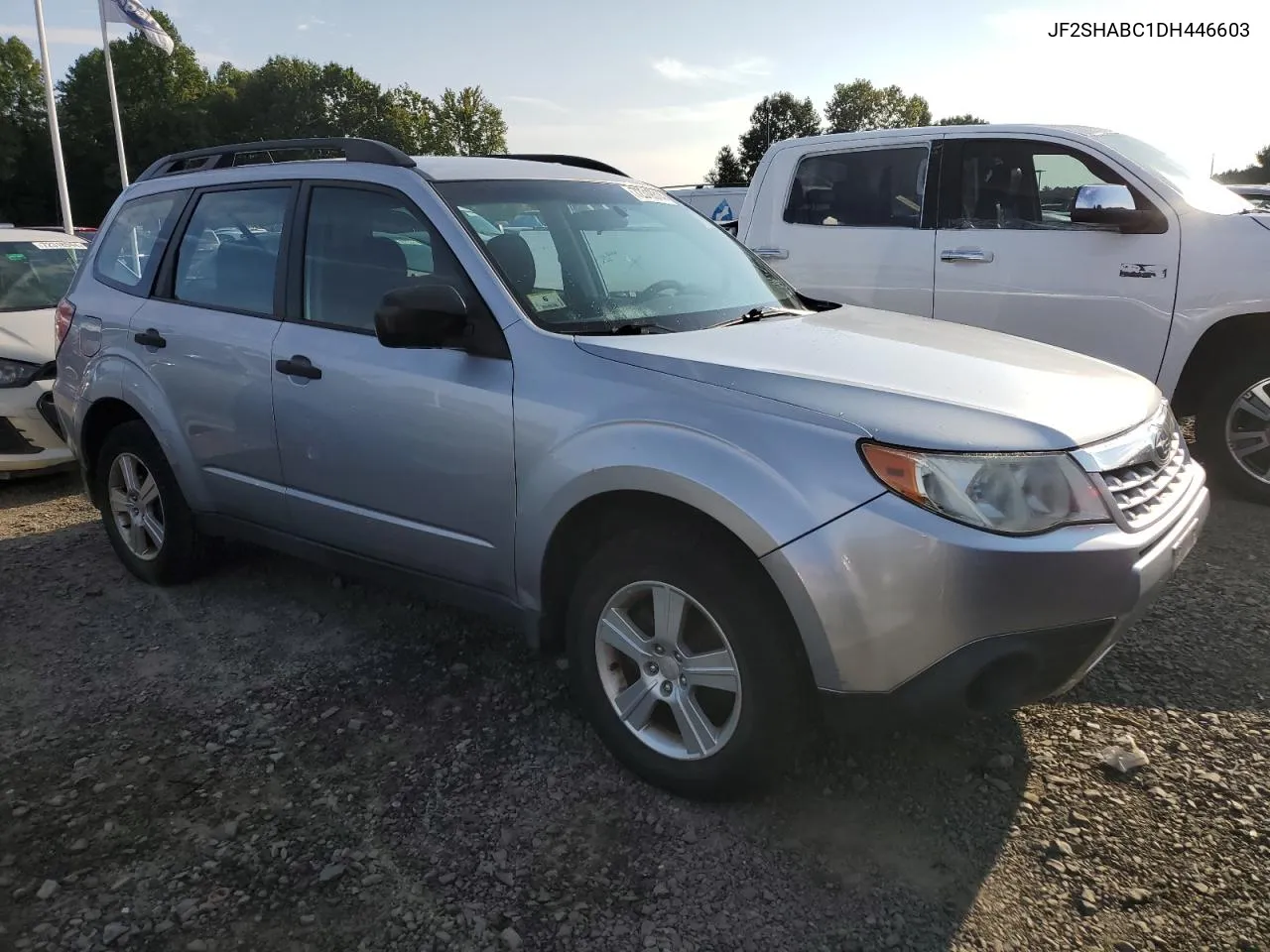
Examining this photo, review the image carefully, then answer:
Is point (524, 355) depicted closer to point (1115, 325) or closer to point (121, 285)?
point (121, 285)

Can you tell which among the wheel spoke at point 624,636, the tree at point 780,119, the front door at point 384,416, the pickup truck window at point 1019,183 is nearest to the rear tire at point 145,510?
the front door at point 384,416

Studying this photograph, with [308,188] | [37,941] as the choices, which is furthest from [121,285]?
[37,941]

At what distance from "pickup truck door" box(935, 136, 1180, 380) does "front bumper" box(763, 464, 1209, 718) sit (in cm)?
318

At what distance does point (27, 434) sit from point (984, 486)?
5812 millimetres

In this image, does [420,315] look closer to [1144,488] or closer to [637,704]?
[637,704]

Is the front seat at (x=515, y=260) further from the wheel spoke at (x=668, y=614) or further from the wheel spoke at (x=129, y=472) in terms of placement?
the wheel spoke at (x=129, y=472)

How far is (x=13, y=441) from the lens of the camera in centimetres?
581

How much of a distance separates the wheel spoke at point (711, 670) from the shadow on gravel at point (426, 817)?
1.27ft

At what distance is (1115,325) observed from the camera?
503 centimetres

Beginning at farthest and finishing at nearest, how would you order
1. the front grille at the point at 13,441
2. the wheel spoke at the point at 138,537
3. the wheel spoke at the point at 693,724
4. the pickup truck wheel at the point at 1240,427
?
the front grille at the point at 13,441, the pickup truck wheel at the point at 1240,427, the wheel spoke at the point at 138,537, the wheel spoke at the point at 693,724

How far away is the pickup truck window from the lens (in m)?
5.21

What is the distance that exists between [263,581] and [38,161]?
205 ft

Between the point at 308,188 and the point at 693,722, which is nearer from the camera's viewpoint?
the point at 693,722

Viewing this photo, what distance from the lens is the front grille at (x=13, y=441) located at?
5.78 metres
